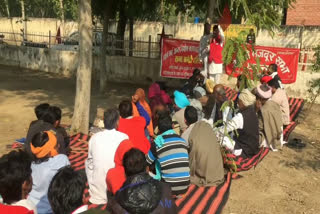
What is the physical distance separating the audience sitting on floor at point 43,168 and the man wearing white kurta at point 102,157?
1.60ft

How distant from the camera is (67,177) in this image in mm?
2590

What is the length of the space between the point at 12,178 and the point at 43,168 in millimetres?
986

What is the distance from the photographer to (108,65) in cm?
1504

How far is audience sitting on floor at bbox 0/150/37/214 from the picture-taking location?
8.43 feet

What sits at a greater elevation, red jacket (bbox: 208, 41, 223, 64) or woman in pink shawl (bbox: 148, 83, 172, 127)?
red jacket (bbox: 208, 41, 223, 64)

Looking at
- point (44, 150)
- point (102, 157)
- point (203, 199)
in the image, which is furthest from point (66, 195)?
point (203, 199)

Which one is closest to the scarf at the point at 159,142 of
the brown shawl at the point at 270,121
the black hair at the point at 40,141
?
the black hair at the point at 40,141

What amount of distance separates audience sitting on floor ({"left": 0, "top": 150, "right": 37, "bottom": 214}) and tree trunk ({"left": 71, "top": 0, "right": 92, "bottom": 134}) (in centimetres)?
499

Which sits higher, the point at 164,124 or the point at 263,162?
the point at 164,124

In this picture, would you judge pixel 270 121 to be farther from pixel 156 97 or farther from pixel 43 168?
pixel 43 168

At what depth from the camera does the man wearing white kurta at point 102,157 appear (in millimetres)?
4062

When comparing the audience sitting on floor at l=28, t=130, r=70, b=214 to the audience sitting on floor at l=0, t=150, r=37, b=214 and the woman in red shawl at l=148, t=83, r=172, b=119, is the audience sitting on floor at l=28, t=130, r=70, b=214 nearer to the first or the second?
the audience sitting on floor at l=0, t=150, r=37, b=214

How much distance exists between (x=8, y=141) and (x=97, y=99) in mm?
4636

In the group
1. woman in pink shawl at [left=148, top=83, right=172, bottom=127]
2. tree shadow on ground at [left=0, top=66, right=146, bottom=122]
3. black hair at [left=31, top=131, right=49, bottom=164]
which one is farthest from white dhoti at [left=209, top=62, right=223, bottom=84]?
black hair at [left=31, top=131, right=49, bottom=164]
